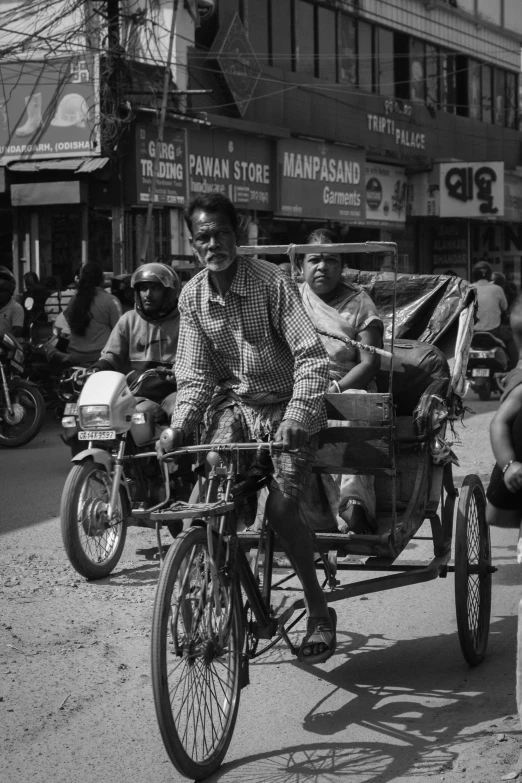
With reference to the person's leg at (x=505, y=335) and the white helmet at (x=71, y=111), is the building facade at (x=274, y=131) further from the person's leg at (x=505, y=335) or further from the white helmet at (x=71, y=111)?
the person's leg at (x=505, y=335)

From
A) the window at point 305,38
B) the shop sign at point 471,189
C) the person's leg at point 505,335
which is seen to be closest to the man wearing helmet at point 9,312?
the person's leg at point 505,335

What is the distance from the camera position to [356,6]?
2445 centimetres

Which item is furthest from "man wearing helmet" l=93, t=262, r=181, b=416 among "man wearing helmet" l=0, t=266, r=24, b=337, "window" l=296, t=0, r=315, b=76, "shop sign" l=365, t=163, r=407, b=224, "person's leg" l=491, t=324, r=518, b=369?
"shop sign" l=365, t=163, r=407, b=224

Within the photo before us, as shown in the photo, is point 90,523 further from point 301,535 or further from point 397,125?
point 397,125

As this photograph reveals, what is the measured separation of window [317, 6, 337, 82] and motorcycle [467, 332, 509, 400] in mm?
9941

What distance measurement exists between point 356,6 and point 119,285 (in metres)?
16.0

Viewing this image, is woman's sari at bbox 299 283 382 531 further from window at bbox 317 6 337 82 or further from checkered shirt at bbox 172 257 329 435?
window at bbox 317 6 337 82

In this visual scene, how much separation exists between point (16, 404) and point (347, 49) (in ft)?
50.8

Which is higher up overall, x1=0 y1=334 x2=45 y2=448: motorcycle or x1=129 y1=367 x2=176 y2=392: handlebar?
x1=129 y1=367 x2=176 y2=392: handlebar

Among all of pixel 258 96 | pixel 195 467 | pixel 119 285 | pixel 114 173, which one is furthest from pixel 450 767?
pixel 258 96

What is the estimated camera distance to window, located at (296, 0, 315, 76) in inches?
882

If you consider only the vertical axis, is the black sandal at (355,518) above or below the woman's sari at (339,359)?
below

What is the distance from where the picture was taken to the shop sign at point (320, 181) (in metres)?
21.2

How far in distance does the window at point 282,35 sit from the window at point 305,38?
0.90 ft
